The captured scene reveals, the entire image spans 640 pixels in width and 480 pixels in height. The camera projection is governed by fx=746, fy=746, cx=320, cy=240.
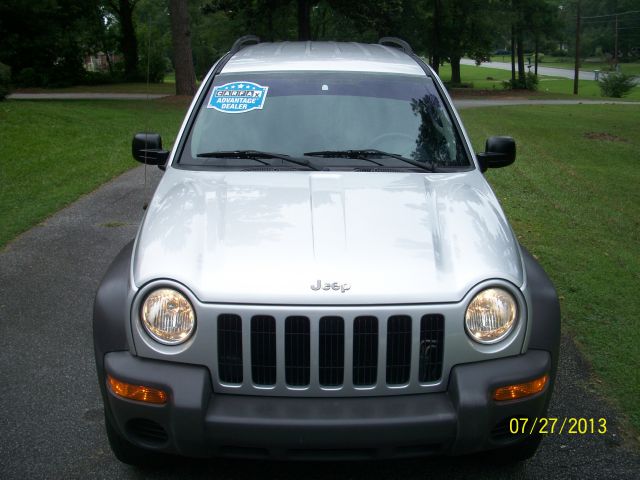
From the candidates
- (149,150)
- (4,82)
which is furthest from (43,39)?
(149,150)

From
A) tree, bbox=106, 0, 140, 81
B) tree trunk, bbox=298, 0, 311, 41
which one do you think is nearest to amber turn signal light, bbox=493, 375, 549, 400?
tree trunk, bbox=298, 0, 311, 41

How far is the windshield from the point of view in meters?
4.25

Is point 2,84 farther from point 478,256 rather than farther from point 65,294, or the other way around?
point 478,256

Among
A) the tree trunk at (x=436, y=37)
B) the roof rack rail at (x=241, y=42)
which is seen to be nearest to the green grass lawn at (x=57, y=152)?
the roof rack rail at (x=241, y=42)

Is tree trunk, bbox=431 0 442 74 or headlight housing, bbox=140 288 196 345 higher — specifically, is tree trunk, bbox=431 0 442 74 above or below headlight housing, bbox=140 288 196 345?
above

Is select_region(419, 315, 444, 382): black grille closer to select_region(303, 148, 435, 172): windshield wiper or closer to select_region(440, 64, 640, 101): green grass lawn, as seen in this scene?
select_region(303, 148, 435, 172): windshield wiper

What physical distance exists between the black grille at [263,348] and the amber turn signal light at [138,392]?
37 centimetres

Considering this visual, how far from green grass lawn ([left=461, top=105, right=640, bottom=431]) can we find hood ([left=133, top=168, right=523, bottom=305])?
1.55 meters

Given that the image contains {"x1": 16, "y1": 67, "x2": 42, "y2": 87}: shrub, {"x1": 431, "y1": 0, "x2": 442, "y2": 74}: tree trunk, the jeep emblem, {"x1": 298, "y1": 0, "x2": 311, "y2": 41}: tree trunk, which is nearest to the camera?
the jeep emblem

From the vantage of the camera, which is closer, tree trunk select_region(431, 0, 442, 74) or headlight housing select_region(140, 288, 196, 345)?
headlight housing select_region(140, 288, 196, 345)

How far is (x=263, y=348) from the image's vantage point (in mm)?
2961

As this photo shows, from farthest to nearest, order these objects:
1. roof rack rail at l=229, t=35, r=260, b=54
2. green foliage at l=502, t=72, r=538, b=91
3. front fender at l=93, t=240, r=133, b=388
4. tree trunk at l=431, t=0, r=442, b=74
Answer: tree trunk at l=431, t=0, r=442, b=74
green foliage at l=502, t=72, r=538, b=91
roof rack rail at l=229, t=35, r=260, b=54
front fender at l=93, t=240, r=133, b=388

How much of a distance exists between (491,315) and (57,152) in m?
11.7
